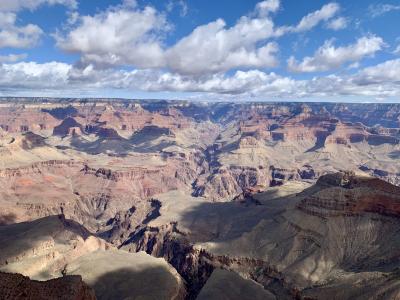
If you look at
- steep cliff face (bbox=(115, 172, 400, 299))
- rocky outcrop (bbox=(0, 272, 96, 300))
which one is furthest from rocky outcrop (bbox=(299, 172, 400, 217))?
rocky outcrop (bbox=(0, 272, 96, 300))

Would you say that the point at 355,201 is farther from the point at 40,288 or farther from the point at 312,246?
the point at 40,288

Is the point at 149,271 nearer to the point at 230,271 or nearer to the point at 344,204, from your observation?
the point at 230,271

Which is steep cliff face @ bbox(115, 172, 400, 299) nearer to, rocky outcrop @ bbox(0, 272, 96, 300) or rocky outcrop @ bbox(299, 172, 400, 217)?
rocky outcrop @ bbox(299, 172, 400, 217)

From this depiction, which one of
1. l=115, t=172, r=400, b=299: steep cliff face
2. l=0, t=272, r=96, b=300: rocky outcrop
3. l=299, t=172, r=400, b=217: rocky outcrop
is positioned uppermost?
l=0, t=272, r=96, b=300: rocky outcrop

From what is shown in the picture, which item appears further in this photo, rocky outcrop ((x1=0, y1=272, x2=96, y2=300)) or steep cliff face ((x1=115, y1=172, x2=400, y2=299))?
steep cliff face ((x1=115, y1=172, x2=400, y2=299))

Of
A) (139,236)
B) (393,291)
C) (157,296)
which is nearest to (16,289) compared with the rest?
(157,296)

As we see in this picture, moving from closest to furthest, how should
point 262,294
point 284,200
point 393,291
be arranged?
point 393,291, point 262,294, point 284,200

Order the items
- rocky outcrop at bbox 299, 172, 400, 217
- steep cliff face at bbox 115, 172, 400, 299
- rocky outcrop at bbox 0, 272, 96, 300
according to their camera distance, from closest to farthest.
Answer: rocky outcrop at bbox 0, 272, 96, 300 → steep cliff face at bbox 115, 172, 400, 299 → rocky outcrop at bbox 299, 172, 400, 217

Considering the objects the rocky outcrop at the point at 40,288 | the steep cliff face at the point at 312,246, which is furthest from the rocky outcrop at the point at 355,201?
the rocky outcrop at the point at 40,288

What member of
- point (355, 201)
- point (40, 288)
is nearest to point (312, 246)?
point (355, 201)
